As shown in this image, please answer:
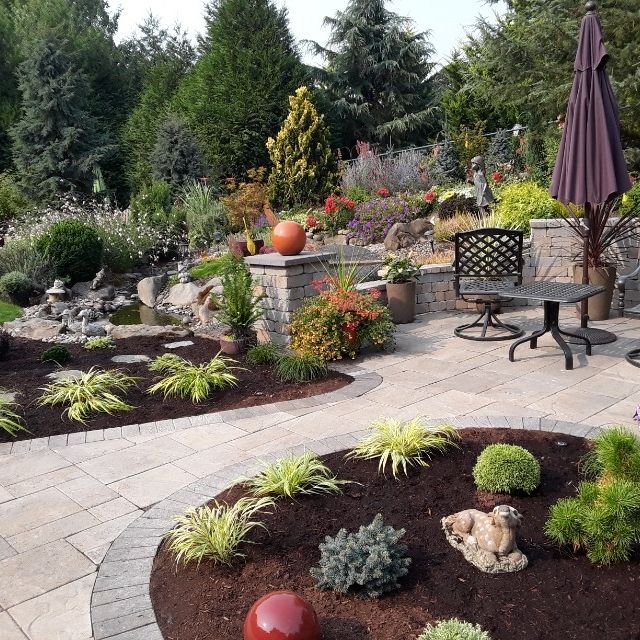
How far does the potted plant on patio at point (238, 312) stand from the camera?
5973mm

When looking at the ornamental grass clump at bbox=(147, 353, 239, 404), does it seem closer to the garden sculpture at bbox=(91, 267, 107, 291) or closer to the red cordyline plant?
the red cordyline plant

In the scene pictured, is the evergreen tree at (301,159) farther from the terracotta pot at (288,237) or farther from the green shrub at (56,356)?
the green shrub at (56,356)

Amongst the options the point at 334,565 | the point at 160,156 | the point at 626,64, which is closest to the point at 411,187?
the point at 626,64

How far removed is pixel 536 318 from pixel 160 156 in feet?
39.0

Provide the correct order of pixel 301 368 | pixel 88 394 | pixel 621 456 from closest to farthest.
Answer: pixel 621 456 < pixel 88 394 < pixel 301 368

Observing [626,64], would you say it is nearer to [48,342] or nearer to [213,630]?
[48,342]

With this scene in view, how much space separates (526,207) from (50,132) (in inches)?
639

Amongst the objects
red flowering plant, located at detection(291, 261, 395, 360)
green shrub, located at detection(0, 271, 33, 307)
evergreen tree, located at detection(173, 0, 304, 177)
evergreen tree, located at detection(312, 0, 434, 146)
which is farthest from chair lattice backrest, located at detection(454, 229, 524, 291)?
evergreen tree, located at detection(312, 0, 434, 146)

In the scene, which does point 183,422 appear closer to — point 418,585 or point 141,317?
point 418,585

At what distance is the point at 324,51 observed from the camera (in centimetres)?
2202

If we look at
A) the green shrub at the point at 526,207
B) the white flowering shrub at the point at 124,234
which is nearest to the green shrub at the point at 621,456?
the green shrub at the point at 526,207

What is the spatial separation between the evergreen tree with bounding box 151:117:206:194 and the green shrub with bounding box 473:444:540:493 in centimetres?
1407

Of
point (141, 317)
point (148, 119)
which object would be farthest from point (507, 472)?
point (148, 119)

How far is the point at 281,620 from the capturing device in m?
1.90
